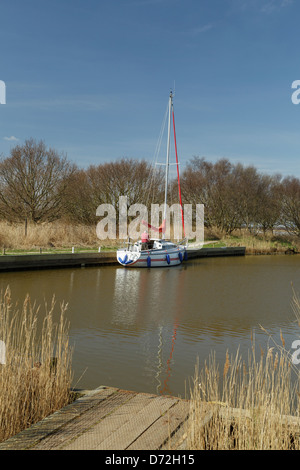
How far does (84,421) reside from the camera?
3.53 meters

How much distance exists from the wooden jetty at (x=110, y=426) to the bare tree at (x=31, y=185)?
2530 centimetres

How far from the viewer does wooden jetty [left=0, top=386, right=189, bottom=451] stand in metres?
3.15

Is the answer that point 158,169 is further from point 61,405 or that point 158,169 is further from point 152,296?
point 61,405

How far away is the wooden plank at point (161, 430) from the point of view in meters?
3.12

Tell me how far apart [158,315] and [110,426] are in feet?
24.8

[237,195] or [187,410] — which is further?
[237,195]

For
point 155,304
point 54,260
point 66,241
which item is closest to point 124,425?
point 155,304

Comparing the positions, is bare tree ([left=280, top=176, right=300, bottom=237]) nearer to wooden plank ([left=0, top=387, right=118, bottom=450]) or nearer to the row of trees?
the row of trees

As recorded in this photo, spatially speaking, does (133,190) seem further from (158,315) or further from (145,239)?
(158,315)

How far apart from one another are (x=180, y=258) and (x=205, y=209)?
51.0 feet

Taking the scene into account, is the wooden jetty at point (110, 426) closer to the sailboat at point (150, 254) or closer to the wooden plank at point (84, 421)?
the wooden plank at point (84, 421)

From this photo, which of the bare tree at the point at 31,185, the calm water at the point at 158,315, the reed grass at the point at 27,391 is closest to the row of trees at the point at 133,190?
the bare tree at the point at 31,185
